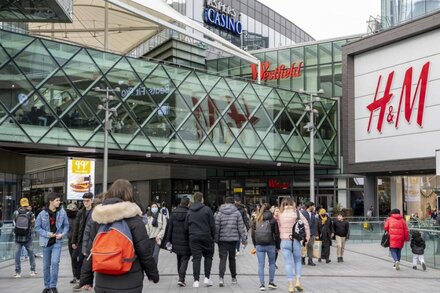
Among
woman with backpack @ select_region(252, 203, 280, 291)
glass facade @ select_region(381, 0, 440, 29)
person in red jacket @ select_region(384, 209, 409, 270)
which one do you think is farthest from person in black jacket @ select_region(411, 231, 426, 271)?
glass facade @ select_region(381, 0, 440, 29)

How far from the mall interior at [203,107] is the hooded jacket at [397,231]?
45.5 ft

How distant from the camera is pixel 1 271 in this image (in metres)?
14.6

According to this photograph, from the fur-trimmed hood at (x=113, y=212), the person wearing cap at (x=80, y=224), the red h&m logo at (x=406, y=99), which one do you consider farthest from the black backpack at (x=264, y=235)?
the red h&m logo at (x=406, y=99)

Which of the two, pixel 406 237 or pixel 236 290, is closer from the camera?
pixel 236 290

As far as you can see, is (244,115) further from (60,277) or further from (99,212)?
(99,212)

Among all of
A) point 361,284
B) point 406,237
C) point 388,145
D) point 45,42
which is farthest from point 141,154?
point 361,284

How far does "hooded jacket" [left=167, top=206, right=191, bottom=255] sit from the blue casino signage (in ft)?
146

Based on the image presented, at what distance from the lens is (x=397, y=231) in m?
15.4

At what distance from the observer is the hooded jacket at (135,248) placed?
502 cm

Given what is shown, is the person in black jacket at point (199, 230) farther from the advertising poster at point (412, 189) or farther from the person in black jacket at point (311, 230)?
the advertising poster at point (412, 189)

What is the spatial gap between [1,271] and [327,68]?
33828 millimetres

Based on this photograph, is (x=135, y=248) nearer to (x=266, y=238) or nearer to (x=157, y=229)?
(x=266, y=238)

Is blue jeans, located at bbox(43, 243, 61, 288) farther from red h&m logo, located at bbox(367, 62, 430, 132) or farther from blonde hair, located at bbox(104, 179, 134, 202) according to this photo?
red h&m logo, located at bbox(367, 62, 430, 132)

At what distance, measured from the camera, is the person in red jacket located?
1537cm
